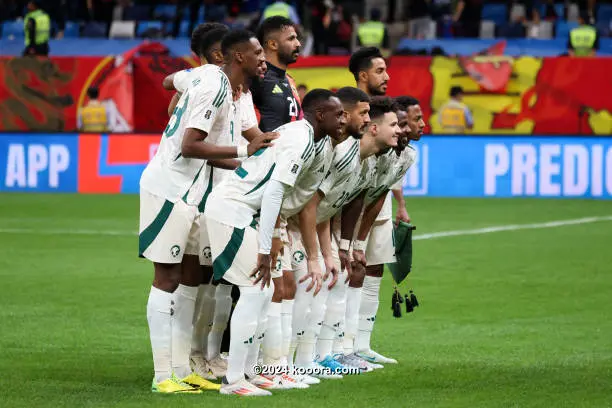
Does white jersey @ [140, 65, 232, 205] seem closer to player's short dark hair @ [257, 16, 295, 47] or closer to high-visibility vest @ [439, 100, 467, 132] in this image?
player's short dark hair @ [257, 16, 295, 47]

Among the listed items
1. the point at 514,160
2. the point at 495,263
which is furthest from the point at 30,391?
the point at 514,160

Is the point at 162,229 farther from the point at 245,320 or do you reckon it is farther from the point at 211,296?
the point at 211,296

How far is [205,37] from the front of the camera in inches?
343

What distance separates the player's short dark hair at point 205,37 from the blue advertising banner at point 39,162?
15389 mm

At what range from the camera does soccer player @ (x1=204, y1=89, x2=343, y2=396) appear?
300 inches

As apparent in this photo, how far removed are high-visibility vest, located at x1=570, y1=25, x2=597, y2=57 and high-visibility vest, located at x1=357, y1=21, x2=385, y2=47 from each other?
4238 mm

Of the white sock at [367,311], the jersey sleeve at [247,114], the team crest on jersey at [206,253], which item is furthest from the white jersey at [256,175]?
the white sock at [367,311]

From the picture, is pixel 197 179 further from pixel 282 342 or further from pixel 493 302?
pixel 493 302

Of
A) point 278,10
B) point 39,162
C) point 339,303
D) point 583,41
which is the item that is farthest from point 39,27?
point 339,303

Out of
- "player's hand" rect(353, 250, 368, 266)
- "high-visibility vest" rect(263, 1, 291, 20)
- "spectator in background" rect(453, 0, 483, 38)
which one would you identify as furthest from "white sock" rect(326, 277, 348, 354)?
"spectator in background" rect(453, 0, 483, 38)

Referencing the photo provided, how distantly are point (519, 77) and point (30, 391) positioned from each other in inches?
767

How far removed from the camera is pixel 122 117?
27.2 m

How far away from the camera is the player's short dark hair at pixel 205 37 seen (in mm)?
8648

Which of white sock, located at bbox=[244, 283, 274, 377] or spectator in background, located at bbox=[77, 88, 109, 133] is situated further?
spectator in background, located at bbox=[77, 88, 109, 133]
